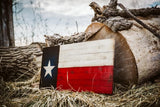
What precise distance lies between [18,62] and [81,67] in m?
1.40

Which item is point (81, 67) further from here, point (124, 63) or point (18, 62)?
point (18, 62)

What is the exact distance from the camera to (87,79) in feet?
Answer: 5.09

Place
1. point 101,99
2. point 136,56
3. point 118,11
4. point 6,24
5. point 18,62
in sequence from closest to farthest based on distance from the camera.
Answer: point 101,99 < point 136,56 < point 118,11 < point 18,62 < point 6,24

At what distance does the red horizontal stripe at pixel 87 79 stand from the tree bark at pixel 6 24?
2117 mm

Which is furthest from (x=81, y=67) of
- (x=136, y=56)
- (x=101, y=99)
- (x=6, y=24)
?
(x=6, y=24)

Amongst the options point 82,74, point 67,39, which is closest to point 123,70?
point 82,74

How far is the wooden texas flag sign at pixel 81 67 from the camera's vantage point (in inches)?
57.0

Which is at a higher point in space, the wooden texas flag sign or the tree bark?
the tree bark

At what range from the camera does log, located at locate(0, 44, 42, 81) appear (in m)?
2.29

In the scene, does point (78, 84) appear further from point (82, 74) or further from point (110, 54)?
point (110, 54)

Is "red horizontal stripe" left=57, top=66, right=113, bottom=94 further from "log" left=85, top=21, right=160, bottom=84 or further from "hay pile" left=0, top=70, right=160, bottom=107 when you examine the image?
"log" left=85, top=21, right=160, bottom=84

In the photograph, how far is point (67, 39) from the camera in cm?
207

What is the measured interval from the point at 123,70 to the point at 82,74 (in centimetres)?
52

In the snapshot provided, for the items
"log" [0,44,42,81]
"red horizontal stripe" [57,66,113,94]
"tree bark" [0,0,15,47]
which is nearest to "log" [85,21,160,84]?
"red horizontal stripe" [57,66,113,94]
